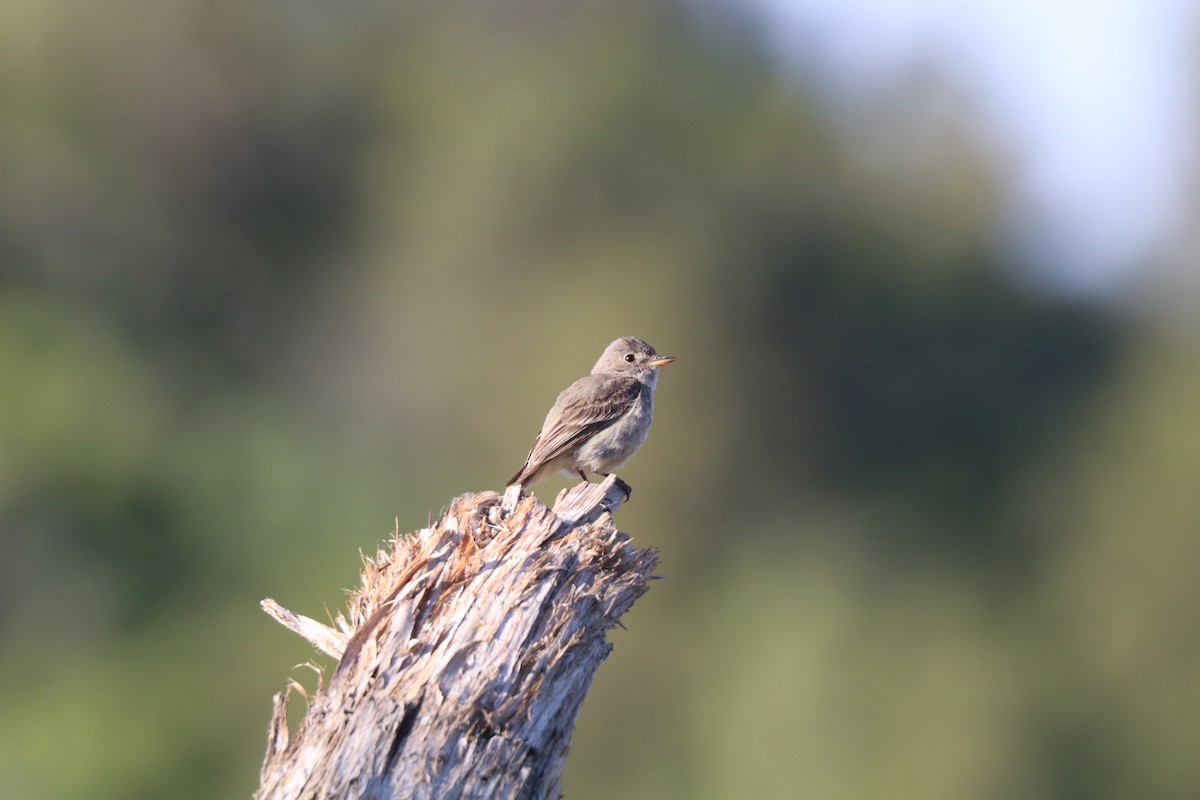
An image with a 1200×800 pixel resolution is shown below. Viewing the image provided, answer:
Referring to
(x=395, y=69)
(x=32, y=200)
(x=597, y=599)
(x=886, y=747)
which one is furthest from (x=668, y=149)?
(x=597, y=599)

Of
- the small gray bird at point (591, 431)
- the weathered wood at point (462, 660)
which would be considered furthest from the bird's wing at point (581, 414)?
the weathered wood at point (462, 660)

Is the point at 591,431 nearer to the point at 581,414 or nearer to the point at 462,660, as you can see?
the point at 581,414

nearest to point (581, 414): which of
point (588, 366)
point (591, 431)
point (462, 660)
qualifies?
point (591, 431)

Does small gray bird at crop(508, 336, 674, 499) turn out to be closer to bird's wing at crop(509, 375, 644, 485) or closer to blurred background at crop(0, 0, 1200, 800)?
A: bird's wing at crop(509, 375, 644, 485)

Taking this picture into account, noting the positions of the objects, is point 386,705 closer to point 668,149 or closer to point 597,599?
point 597,599

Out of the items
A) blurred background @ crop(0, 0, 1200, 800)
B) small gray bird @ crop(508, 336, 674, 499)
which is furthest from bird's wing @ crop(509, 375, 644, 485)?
blurred background @ crop(0, 0, 1200, 800)

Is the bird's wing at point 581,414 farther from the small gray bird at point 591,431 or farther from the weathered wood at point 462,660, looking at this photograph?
the weathered wood at point 462,660

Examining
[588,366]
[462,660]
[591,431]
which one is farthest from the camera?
[588,366]
